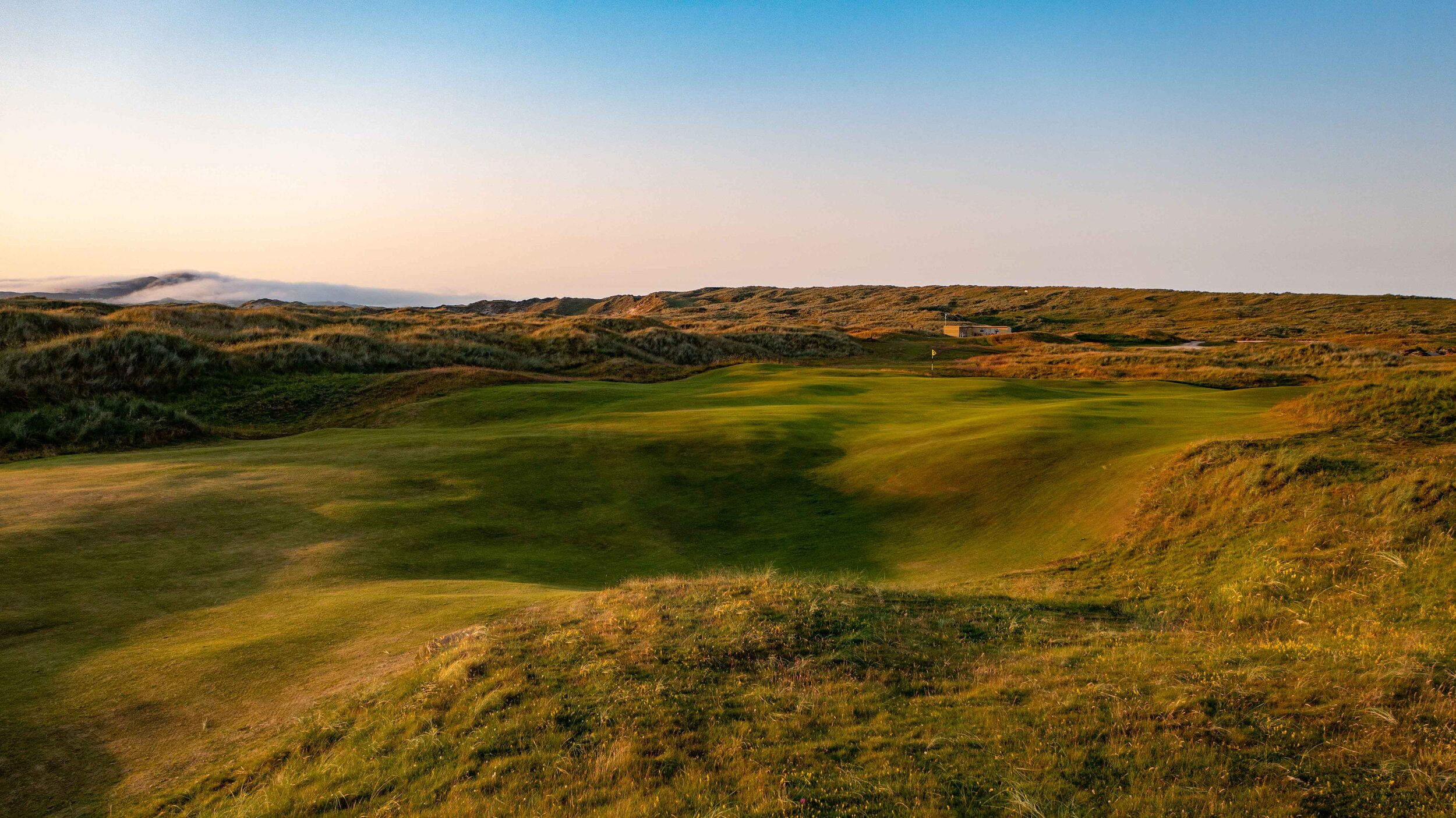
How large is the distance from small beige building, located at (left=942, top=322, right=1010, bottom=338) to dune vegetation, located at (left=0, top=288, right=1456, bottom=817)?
72.7 metres

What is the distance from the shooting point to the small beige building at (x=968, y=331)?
336ft

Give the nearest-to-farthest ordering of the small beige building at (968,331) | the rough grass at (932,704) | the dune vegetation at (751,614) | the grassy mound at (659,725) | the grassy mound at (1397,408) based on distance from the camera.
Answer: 1. the rough grass at (932,704)
2. the grassy mound at (659,725)
3. the dune vegetation at (751,614)
4. the grassy mound at (1397,408)
5. the small beige building at (968,331)

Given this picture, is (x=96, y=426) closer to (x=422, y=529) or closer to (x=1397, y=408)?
(x=422, y=529)

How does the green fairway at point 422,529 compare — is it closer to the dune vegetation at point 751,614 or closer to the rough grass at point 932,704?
the dune vegetation at point 751,614

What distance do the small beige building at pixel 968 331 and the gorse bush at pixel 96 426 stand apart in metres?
85.3

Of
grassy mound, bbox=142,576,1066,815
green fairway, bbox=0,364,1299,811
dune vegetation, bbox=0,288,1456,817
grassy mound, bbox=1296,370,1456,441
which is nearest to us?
grassy mound, bbox=142,576,1066,815

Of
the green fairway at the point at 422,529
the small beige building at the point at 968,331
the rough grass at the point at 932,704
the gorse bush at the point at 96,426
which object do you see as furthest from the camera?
the small beige building at the point at 968,331

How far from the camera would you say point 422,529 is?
1759 cm

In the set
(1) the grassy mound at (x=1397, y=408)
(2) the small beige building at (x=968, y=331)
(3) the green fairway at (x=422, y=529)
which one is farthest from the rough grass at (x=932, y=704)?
(2) the small beige building at (x=968, y=331)

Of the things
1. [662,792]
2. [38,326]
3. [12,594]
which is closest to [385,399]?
[38,326]

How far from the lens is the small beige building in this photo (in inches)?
4028

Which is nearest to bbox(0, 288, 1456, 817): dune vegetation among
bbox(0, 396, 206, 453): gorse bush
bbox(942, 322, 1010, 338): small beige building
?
bbox(0, 396, 206, 453): gorse bush

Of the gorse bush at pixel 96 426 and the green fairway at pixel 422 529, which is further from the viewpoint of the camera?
the gorse bush at pixel 96 426

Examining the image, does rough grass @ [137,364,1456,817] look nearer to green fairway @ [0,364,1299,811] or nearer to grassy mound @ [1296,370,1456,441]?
green fairway @ [0,364,1299,811]
